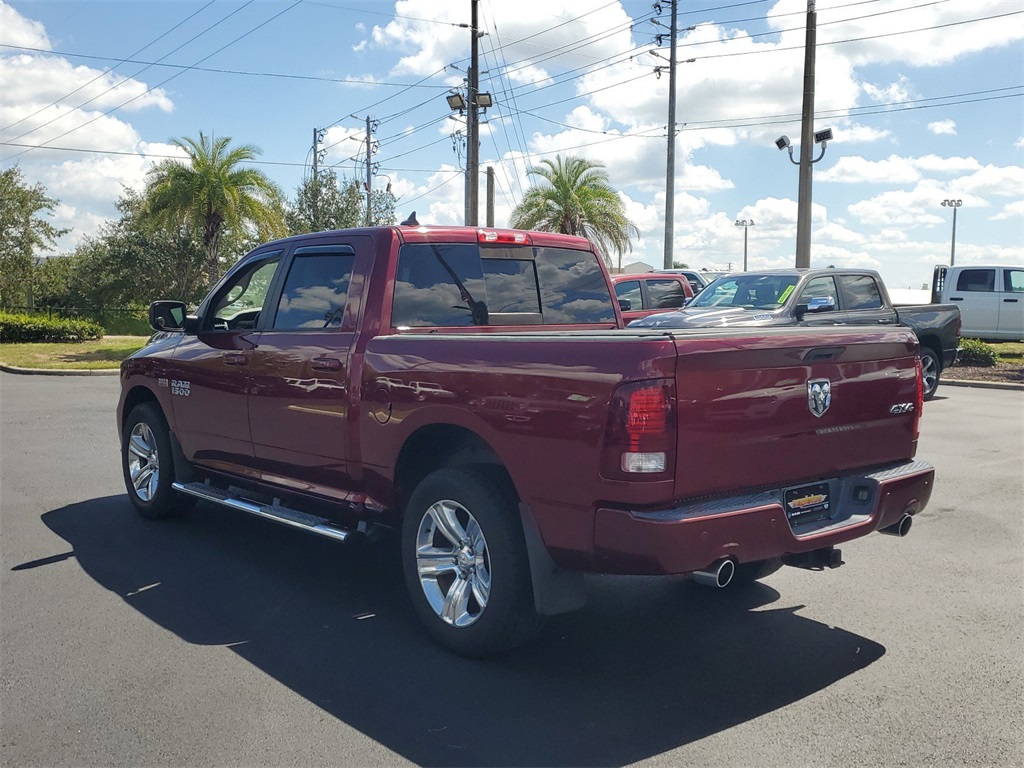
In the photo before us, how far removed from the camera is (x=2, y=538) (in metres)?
6.39

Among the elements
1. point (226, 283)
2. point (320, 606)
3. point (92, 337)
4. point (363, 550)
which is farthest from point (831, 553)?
point (92, 337)

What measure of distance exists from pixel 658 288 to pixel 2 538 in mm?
13161

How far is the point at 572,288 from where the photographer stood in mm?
5934

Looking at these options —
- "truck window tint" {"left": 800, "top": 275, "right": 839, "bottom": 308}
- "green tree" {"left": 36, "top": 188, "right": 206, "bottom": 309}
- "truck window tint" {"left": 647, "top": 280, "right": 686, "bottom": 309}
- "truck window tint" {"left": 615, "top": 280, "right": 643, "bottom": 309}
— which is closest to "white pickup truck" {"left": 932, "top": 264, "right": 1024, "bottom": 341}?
"truck window tint" {"left": 647, "top": 280, "right": 686, "bottom": 309}

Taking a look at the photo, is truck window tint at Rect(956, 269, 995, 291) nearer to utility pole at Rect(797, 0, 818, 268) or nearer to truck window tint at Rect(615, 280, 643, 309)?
utility pole at Rect(797, 0, 818, 268)

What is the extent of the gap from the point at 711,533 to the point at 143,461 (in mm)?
4937

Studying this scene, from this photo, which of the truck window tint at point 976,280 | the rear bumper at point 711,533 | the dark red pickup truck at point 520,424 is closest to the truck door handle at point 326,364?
the dark red pickup truck at point 520,424

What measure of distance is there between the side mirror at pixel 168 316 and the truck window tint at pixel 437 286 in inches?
86.9

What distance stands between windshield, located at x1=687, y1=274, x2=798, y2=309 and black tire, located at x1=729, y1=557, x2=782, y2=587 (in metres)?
7.65

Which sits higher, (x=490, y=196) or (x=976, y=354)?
(x=490, y=196)

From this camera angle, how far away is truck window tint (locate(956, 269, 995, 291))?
22047 millimetres

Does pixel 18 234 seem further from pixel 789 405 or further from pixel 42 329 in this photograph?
pixel 789 405

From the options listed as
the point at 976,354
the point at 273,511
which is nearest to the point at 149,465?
the point at 273,511

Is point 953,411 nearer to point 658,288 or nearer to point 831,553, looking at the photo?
point 658,288
